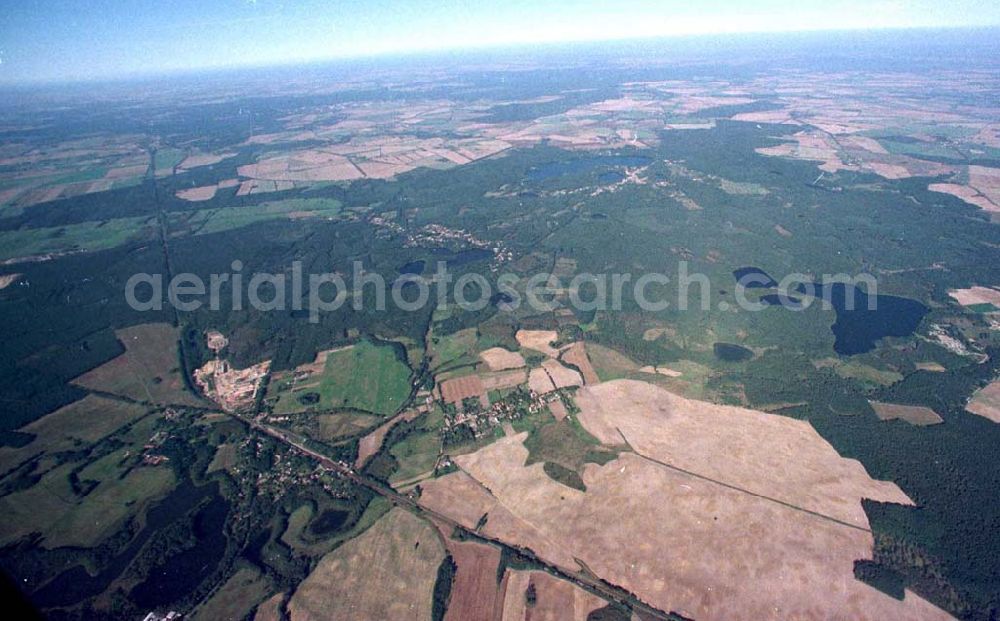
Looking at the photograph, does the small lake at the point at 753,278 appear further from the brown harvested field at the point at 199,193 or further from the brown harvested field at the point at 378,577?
the brown harvested field at the point at 199,193

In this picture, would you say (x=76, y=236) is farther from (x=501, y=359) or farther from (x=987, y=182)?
(x=987, y=182)

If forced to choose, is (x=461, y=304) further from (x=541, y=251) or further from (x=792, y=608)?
(x=792, y=608)

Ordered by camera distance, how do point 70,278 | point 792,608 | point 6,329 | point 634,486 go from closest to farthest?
point 792,608 < point 634,486 < point 6,329 < point 70,278

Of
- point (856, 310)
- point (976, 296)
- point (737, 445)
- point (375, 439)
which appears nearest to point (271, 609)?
point (375, 439)

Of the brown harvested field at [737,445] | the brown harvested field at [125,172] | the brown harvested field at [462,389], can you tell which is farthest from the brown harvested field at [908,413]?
the brown harvested field at [125,172]

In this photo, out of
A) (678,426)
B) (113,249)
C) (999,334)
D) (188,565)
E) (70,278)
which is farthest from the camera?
(113,249)

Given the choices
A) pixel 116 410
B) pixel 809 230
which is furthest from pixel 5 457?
pixel 809 230

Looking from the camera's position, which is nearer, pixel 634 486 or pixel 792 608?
pixel 792 608
